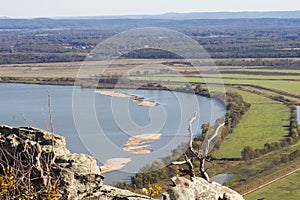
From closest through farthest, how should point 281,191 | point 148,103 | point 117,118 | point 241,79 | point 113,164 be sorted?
point 113,164, point 281,191, point 117,118, point 148,103, point 241,79

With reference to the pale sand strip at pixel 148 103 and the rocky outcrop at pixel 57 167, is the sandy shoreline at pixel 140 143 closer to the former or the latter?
the pale sand strip at pixel 148 103

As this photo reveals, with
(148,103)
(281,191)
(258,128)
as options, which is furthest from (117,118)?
(258,128)

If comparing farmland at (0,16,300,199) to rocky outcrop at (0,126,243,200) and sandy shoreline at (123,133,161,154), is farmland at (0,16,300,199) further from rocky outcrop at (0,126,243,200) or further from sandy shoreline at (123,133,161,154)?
rocky outcrop at (0,126,243,200)

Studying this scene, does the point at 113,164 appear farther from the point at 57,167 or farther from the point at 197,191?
the point at 197,191

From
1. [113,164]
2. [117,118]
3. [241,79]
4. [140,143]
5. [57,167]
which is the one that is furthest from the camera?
[241,79]

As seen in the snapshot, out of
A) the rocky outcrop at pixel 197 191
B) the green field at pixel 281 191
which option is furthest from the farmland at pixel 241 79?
the rocky outcrop at pixel 197 191

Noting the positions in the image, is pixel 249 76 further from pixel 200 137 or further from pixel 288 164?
pixel 200 137

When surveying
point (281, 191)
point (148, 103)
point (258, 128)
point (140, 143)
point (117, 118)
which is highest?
point (117, 118)
